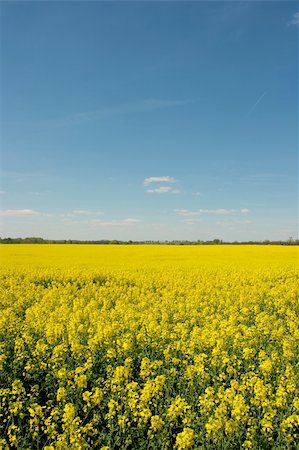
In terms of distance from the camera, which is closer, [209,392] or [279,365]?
[209,392]

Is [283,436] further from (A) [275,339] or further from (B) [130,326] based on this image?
(B) [130,326]

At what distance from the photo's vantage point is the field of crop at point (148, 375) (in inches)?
191

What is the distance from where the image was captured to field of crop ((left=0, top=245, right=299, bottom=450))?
4.86 metres

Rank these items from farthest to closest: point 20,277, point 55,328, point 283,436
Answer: point 20,277 < point 55,328 < point 283,436

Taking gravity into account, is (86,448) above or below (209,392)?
below

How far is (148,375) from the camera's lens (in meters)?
6.39

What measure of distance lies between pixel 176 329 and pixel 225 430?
3820 millimetres

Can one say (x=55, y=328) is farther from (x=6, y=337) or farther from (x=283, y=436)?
(x=283, y=436)

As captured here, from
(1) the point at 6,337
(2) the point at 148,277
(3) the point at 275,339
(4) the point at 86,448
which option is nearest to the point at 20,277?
(2) the point at 148,277

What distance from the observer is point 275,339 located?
8703mm

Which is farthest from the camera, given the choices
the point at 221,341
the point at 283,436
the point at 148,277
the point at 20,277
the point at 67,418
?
the point at 20,277

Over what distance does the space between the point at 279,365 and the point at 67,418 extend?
425cm

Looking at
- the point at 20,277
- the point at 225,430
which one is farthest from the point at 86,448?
the point at 20,277

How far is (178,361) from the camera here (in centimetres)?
686
